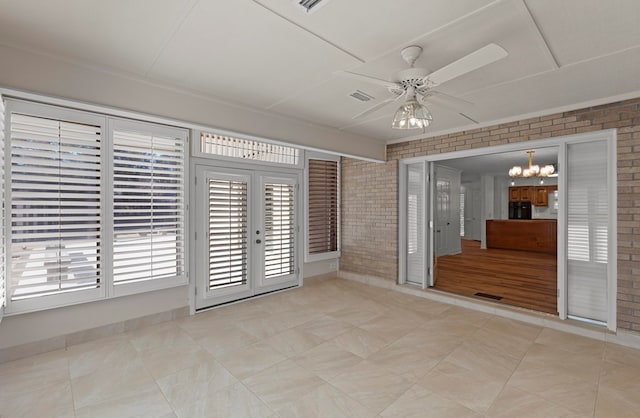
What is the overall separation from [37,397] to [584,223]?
18.0 feet

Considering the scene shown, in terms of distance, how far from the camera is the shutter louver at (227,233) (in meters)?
4.25

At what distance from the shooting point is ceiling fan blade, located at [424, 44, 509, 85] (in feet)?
5.56

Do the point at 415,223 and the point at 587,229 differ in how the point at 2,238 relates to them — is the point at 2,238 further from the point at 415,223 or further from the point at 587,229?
the point at 587,229

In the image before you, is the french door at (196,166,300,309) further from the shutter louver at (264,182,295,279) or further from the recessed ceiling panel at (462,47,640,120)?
the recessed ceiling panel at (462,47,640,120)

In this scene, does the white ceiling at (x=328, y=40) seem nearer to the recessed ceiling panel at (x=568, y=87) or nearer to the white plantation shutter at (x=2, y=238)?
the recessed ceiling panel at (x=568, y=87)

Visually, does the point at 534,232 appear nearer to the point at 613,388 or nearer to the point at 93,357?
the point at 613,388

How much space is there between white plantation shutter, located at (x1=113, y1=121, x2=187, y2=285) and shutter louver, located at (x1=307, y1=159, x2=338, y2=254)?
2.38 meters

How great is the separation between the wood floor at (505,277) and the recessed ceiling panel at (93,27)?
4.90m

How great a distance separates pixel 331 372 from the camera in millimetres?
2607

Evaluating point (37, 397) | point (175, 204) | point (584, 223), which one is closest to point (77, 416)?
point (37, 397)

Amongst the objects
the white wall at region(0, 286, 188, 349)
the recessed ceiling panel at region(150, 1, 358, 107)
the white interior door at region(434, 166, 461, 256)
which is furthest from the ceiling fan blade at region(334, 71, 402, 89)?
the white interior door at region(434, 166, 461, 256)

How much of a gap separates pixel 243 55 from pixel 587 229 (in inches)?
Result: 162

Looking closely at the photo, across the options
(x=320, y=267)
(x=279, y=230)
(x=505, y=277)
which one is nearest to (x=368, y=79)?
(x=279, y=230)

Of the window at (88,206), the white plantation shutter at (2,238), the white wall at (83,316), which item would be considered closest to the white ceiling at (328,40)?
the white plantation shutter at (2,238)
